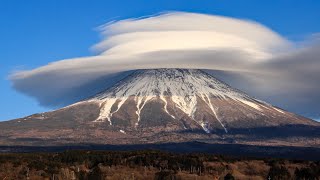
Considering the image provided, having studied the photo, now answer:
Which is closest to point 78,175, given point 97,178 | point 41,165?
point 97,178

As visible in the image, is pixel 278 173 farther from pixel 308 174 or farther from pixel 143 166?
pixel 143 166

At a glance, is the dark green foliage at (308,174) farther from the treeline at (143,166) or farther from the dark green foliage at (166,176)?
the dark green foliage at (166,176)

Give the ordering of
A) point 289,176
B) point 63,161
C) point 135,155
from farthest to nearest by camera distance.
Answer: point 135,155
point 63,161
point 289,176

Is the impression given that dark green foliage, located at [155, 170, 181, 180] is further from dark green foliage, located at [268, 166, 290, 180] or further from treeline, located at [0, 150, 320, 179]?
dark green foliage, located at [268, 166, 290, 180]

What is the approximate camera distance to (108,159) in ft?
541

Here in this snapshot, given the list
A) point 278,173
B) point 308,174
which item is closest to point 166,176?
point 278,173

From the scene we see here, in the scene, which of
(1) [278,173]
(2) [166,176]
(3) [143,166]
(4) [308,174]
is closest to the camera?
(2) [166,176]

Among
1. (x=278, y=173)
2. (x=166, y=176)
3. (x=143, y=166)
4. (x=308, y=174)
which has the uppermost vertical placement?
(x=166, y=176)

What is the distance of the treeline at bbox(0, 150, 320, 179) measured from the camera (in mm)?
131875

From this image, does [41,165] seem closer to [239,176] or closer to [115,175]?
[115,175]

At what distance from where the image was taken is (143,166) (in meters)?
157

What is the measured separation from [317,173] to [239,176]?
16.2m

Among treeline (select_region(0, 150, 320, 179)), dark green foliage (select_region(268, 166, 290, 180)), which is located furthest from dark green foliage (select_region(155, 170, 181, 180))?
dark green foliage (select_region(268, 166, 290, 180))

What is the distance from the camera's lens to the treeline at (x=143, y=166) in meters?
132
